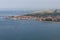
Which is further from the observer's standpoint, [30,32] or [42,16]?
[42,16]

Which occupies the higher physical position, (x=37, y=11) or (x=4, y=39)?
(x=37, y=11)

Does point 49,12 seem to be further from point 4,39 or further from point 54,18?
point 4,39

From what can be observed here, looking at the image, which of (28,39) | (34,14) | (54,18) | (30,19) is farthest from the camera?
(34,14)

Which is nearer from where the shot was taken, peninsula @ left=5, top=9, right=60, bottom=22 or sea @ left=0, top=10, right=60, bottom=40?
sea @ left=0, top=10, right=60, bottom=40

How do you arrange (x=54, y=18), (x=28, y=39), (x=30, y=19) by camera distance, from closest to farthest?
(x=28, y=39) < (x=54, y=18) < (x=30, y=19)

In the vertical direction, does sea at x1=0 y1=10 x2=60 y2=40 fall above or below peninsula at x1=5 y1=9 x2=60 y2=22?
below

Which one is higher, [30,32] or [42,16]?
[42,16]

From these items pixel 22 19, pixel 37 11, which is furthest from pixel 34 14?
pixel 22 19

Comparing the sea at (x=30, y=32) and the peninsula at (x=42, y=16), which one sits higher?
the peninsula at (x=42, y=16)

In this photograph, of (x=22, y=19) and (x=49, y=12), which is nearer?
(x=22, y=19)

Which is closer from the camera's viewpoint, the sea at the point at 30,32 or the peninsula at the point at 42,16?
the sea at the point at 30,32

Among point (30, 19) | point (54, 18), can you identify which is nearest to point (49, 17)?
point (54, 18)
